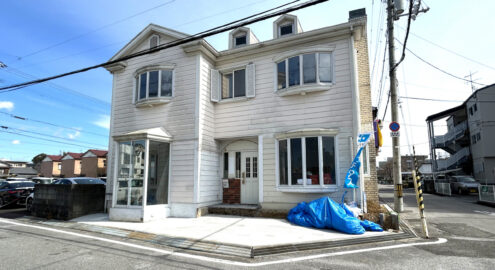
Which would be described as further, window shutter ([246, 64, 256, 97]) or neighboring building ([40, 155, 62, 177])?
neighboring building ([40, 155, 62, 177])

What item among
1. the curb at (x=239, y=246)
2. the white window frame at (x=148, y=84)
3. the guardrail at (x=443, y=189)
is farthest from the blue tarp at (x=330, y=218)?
the guardrail at (x=443, y=189)

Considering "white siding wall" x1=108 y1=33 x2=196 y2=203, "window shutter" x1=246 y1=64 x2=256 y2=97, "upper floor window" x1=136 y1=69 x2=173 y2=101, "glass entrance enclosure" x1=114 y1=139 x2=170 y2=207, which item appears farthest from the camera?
"upper floor window" x1=136 y1=69 x2=173 y2=101

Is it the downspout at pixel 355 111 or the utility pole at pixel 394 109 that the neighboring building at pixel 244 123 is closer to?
the downspout at pixel 355 111

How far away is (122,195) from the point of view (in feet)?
32.6

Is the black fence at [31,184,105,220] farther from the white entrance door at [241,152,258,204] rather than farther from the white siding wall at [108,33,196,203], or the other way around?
the white entrance door at [241,152,258,204]

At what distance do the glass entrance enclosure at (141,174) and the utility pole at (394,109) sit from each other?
8.80m

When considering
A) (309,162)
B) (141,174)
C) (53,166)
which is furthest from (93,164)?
(309,162)

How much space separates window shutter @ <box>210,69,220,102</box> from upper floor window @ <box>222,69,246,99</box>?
28 centimetres

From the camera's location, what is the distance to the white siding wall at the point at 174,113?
10.3 meters

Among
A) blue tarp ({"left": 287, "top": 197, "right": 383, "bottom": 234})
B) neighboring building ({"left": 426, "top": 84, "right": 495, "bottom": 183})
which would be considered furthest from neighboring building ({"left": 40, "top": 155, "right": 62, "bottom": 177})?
neighboring building ({"left": 426, "top": 84, "right": 495, "bottom": 183})

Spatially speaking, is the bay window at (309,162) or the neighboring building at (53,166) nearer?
the bay window at (309,162)

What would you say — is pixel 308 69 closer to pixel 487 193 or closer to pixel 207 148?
pixel 207 148

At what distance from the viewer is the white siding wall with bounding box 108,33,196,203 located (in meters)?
10.3

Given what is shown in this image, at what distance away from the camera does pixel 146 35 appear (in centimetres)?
1223
